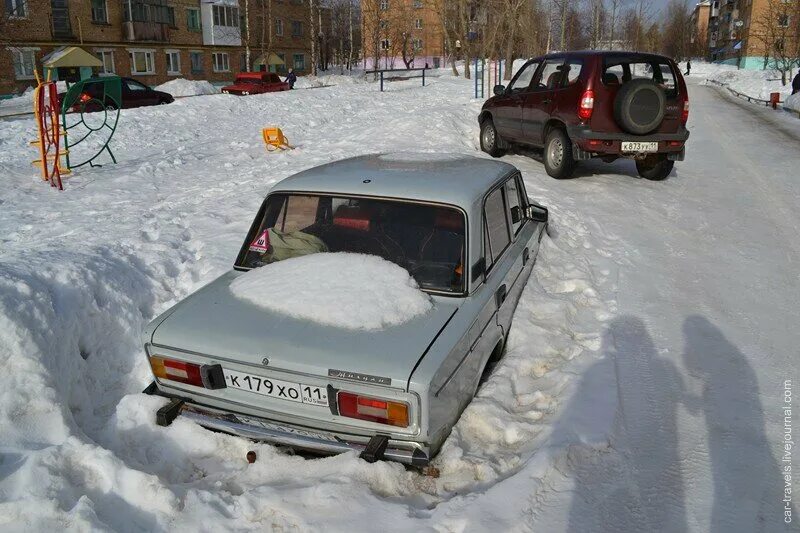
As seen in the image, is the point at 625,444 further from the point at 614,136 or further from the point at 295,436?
the point at 614,136

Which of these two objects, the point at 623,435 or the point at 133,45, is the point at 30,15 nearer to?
the point at 133,45

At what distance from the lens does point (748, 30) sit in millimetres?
68562

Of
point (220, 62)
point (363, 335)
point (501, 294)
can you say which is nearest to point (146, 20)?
point (220, 62)

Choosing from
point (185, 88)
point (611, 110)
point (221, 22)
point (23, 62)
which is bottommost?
point (611, 110)

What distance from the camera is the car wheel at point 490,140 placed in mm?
11469

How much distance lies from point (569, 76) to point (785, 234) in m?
3.74

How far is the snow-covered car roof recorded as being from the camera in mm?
3727

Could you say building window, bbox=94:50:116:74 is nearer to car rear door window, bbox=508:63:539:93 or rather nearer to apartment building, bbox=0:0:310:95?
apartment building, bbox=0:0:310:95

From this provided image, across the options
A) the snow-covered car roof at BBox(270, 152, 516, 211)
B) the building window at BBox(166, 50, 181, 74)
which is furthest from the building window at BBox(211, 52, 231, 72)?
the snow-covered car roof at BBox(270, 152, 516, 211)

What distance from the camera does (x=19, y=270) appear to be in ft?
14.3

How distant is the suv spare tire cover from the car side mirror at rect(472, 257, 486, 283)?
6006 mm

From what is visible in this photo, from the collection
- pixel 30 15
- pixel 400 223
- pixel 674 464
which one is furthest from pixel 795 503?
pixel 30 15

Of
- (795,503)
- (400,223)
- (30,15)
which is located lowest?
(795,503)

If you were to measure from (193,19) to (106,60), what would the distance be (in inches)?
334
